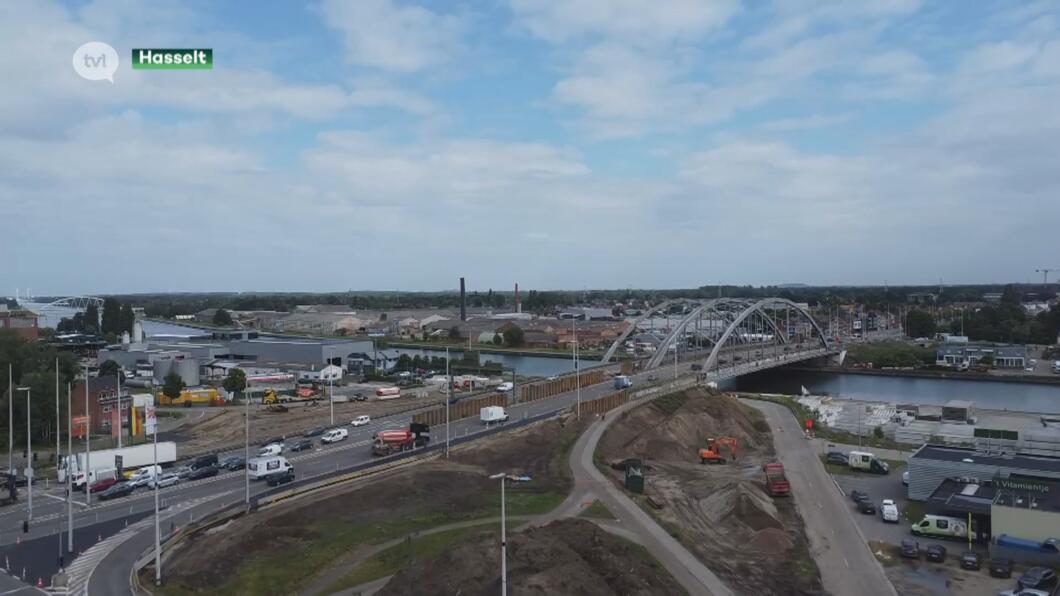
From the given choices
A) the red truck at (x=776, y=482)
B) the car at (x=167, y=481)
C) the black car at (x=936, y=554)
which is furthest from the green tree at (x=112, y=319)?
the black car at (x=936, y=554)

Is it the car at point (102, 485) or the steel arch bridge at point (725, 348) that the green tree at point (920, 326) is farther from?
the car at point (102, 485)

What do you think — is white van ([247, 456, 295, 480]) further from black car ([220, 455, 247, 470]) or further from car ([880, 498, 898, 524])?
car ([880, 498, 898, 524])

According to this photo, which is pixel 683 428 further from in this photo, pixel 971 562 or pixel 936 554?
pixel 971 562

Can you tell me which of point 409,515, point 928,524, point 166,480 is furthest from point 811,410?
point 166,480

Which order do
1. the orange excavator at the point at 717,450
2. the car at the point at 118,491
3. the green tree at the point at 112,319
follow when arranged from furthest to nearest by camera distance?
the green tree at the point at 112,319 < the orange excavator at the point at 717,450 < the car at the point at 118,491

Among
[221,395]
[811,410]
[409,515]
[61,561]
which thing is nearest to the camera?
[61,561]

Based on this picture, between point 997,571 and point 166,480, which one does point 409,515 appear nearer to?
point 166,480

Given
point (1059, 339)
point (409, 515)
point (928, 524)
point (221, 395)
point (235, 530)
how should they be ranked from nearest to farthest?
point (235, 530) < point (409, 515) < point (928, 524) < point (221, 395) < point (1059, 339)

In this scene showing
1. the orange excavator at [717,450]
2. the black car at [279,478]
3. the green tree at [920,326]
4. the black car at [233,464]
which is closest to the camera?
the black car at [279,478]
